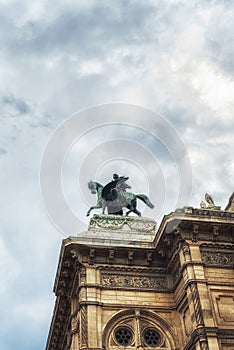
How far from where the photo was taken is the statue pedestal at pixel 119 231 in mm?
28688

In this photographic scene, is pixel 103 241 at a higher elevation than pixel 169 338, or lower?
higher

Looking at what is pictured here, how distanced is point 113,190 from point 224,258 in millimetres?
10679

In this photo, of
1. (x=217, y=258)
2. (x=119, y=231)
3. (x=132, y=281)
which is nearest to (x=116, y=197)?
(x=119, y=231)

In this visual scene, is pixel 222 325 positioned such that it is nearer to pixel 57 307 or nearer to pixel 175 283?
pixel 175 283

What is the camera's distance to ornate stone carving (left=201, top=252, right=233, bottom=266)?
26.9 m

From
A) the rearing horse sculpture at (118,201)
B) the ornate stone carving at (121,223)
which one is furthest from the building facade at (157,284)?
the rearing horse sculpture at (118,201)

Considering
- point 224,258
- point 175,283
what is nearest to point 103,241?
point 175,283

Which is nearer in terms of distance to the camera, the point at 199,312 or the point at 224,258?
the point at 199,312

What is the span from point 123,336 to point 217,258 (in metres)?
6.20

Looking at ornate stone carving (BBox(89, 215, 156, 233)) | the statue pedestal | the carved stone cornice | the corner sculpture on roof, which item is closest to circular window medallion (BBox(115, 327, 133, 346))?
the carved stone cornice

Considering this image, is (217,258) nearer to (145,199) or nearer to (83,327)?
(83,327)

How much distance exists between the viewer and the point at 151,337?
26.7 metres

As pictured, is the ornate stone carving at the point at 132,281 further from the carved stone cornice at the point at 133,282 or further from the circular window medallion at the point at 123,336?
the circular window medallion at the point at 123,336

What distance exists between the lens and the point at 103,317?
26.6 m
